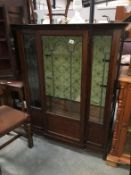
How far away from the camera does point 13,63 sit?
1.90 metres

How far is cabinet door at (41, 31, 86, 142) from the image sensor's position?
1529 millimetres

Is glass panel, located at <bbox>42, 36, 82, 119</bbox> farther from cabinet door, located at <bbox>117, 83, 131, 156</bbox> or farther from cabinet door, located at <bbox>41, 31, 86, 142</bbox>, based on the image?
cabinet door, located at <bbox>117, 83, 131, 156</bbox>

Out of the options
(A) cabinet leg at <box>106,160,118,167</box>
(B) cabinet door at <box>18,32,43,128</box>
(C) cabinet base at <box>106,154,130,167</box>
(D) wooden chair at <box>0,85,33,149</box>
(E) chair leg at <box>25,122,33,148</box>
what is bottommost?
(A) cabinet leg at <box>106,160,118,167</box>

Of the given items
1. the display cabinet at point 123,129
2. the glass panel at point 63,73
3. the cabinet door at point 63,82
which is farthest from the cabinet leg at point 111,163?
the glass panel at point 63,73

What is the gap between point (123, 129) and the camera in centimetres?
152

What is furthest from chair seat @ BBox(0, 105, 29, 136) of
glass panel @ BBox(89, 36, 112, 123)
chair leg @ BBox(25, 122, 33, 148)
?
glass panel @ BBox(89, 36, 112, 123)

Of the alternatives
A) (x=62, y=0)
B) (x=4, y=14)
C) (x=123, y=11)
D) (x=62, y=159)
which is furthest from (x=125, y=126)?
(x=62, y=0)

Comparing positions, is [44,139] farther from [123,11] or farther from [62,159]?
[123,11]

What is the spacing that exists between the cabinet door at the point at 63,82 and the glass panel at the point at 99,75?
0.12m

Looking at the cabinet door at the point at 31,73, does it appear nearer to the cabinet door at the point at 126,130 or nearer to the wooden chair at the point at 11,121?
the wooden chair at the point at 11,121

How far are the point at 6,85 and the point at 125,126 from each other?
4.28ft

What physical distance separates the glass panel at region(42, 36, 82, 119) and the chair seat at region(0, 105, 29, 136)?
33 centimetres

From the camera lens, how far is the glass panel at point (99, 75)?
140 centimetres

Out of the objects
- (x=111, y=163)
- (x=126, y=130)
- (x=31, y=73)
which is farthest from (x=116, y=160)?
(x=31, y=73)
